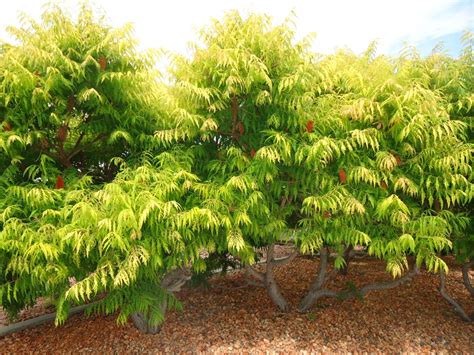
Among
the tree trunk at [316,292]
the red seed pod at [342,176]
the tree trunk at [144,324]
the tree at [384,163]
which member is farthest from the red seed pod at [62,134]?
the tree trunk at [316,292]

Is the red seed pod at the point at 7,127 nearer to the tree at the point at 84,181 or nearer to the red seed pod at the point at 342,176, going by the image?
the tree at the point at 84,181

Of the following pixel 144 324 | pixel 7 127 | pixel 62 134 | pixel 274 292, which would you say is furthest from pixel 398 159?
pixel 7 127

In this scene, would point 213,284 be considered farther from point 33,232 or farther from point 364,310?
point 33,232

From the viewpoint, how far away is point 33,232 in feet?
11.6

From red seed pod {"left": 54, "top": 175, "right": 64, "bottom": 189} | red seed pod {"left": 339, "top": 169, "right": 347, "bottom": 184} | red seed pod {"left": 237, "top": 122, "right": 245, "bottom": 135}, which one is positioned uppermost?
red seed pod {"left": 237, "top": 122, "right": 245, "bottom": 135}

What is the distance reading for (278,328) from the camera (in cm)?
523

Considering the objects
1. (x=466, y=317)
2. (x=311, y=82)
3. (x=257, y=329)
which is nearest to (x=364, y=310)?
(x=466, y=317)

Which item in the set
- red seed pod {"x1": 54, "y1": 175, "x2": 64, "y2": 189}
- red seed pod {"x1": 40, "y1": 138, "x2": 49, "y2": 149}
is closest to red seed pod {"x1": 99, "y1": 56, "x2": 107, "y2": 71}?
red seed pod {"x1": 40, "y1": 138, "x2": 49, "y2": 149}

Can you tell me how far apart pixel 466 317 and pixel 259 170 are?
4.42 meters

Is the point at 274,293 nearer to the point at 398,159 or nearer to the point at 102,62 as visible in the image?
the point at 398,159

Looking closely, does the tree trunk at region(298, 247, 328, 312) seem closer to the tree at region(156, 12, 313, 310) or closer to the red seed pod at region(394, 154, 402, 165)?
the tree at region(156, 12, 313, 310)

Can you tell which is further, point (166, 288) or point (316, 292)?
point (316, 292)

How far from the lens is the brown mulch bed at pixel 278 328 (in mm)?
4875

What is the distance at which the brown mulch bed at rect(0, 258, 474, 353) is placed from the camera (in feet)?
16.0
